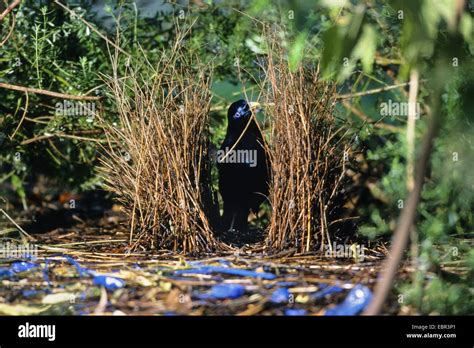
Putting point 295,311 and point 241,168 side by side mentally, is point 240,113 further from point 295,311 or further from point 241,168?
point 295,311

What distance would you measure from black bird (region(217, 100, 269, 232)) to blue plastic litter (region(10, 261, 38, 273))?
3.91 feet

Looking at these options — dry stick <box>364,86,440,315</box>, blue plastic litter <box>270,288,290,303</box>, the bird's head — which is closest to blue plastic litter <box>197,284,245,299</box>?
blue plastic litter <box>270,288,290,303</box>

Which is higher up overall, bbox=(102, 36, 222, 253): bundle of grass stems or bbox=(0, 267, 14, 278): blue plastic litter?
bbox=(102, 36, 222, 253): bundle of grass stems

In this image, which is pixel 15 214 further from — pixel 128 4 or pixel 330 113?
pixel 330 113

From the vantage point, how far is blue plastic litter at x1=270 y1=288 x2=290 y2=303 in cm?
353

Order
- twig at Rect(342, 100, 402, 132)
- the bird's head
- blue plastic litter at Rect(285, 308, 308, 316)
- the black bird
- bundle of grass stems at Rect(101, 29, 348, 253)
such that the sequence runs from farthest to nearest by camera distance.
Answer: twig at Rect(342, 100, 402, 132), the bird's head, the black bird, bundle of grass stems at Rect(101, 29, 348, 253), blue plastic litter at Rect(285, 308, 308, 316)

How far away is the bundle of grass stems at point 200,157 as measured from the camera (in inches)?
165

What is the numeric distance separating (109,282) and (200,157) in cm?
96

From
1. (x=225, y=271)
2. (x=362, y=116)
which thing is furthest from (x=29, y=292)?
(x=362, y=116)

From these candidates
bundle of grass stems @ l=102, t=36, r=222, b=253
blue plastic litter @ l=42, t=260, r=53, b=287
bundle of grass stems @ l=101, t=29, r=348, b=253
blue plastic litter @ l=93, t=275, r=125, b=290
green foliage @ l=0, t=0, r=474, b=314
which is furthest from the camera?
green foliage @ l=0, t=0, r=474, b=314

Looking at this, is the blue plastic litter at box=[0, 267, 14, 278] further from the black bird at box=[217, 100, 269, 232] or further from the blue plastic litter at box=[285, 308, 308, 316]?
the blue plastic litter at box=[285, 308, 308, 316]

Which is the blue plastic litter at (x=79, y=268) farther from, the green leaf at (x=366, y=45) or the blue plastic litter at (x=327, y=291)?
the green leaf at (x=366, y=45)

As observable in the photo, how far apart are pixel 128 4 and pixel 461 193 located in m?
2.53

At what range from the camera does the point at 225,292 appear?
11.9 feet
